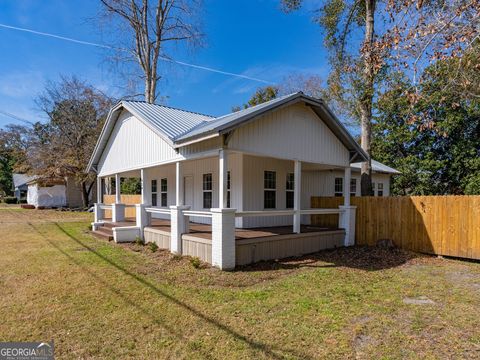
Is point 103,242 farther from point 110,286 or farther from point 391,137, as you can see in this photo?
point 391,137

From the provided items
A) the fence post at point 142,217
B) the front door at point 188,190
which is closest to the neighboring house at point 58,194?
the front door at point 188,190

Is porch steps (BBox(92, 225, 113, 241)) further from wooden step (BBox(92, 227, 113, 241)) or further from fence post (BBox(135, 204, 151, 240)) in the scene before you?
fence post (BBox(135, 204, 151, 240))

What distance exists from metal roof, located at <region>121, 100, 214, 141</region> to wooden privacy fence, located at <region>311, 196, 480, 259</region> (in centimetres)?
636

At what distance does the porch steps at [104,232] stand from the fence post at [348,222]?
8727mm

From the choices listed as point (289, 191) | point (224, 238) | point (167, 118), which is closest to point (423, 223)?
point (289, 191)

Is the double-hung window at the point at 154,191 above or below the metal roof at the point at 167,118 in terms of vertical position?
below

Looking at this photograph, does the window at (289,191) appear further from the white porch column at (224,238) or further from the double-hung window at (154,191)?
the double-hung window at (154,191)

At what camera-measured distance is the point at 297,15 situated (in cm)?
1512

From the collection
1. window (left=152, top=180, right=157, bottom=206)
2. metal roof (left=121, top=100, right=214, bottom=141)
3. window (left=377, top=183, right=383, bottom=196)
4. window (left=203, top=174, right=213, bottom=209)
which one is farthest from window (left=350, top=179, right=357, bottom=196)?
window (left=152, top=180, right=157, bottom=206)

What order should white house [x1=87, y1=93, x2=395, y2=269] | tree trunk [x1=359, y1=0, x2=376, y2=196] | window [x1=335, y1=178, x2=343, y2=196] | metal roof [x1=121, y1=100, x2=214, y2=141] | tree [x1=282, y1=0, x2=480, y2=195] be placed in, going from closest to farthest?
tree [x1=282, y1=0, x2=480, y2=195]
white house [x1=87, y1=93, x2=395, y2=269]
metal roof [x1=121, y1=100, x2=214, y2=141]
tree trunk [x1=359, y1=0, x2=376, y2=196]
window [x1=335, y1=178, x2=343, y2=196]

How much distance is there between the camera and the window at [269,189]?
11508 mm

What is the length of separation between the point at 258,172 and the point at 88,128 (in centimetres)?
2145

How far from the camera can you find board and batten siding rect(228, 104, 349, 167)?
8383mm

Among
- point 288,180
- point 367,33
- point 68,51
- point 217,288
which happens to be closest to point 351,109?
point 367,33
